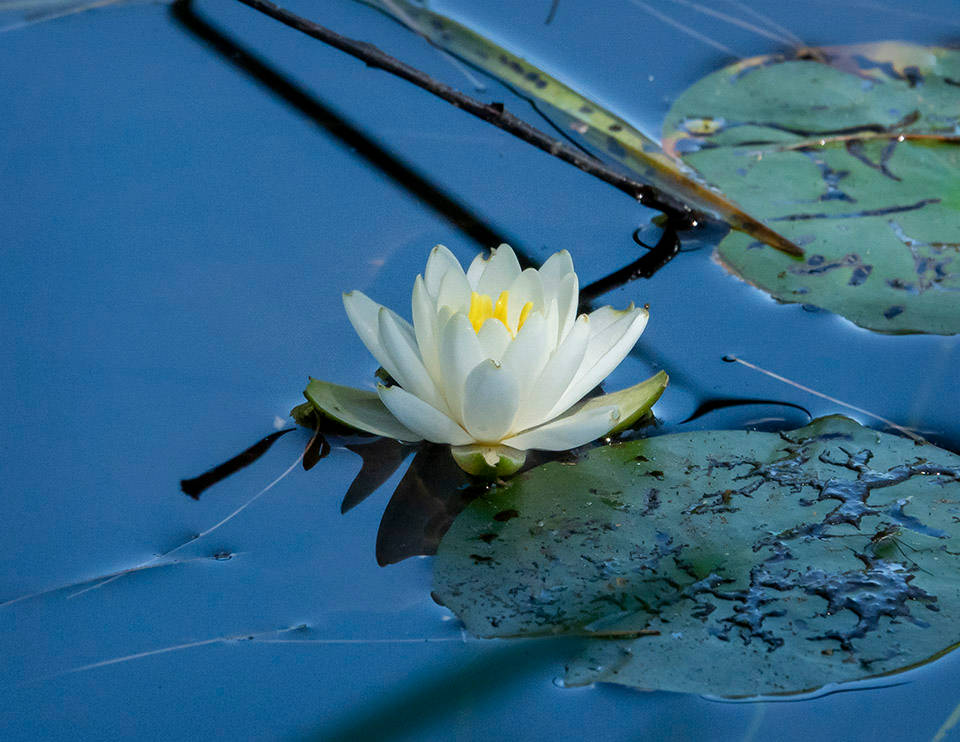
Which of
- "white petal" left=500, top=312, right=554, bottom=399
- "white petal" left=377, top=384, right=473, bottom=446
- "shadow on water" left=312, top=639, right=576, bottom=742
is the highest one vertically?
"white petal" left=500, top=312, right=554, bottom=399

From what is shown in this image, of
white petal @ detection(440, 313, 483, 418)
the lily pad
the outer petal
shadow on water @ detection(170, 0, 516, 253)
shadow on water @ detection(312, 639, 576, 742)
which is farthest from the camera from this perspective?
shadow on water @ detection(170, 0, 516, 253)

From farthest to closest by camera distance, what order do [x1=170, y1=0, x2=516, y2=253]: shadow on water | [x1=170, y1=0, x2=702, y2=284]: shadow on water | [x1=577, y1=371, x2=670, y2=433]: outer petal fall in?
1. [x1=170, y1=0, x2=516, y2=253]: shadow on water
2. [x1=170, y1=0, x2=702, y2=284]: shadow on water
3. [x1=577, y1=371, x2=670, y2=433]: outer petal

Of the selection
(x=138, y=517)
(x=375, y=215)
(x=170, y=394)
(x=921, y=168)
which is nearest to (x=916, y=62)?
(x=921, y=168)

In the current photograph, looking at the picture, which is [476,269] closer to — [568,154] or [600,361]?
[600,361]

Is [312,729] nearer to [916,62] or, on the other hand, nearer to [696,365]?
[696,365]

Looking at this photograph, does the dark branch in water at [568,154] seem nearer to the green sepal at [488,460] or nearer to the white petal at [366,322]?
the white petal at [366,322]

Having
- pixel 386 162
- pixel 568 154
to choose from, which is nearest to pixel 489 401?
pixel 568 154

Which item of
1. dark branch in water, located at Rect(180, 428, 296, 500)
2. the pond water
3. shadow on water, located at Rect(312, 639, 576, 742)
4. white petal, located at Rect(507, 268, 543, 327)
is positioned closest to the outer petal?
the pond water

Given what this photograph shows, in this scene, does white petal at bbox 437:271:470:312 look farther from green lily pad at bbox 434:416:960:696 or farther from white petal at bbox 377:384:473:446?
green lily pad at bbox 434:416:960:696
